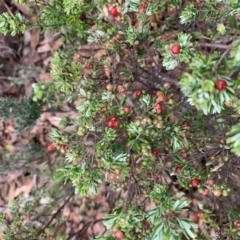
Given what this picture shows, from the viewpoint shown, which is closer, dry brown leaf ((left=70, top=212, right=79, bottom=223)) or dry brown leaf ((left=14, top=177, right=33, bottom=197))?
dry brown leaf ((left=70, top=212, right=79, bottom=223))

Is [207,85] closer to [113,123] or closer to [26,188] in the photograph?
[113,123]

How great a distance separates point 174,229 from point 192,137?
2.23 ft

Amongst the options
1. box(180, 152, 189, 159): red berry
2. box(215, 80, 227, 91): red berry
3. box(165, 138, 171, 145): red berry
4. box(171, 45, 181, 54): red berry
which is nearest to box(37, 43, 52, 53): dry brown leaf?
box(165, 138, 171, 145): red berry

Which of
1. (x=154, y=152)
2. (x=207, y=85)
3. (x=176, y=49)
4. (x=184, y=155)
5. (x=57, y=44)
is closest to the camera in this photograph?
(x=207, y=85)

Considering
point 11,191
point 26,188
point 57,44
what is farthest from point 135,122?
point 11,191

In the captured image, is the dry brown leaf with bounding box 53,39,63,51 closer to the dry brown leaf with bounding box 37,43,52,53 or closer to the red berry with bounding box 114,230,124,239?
the dry brown leaf with bounding box 37,43,52,53

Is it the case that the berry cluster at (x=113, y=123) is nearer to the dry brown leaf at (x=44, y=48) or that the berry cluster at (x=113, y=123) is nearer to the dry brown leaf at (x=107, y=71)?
the dry brown leaf at (x=107, y=71)

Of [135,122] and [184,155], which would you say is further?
[184,155]

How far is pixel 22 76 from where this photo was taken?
11.5 feet

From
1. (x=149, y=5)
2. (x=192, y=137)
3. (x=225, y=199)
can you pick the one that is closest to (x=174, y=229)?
(x=192, y=137)

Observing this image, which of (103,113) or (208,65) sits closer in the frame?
(208,65)

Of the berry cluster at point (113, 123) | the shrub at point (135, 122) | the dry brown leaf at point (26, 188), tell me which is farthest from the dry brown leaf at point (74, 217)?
the berry cluster at point (113, 123)

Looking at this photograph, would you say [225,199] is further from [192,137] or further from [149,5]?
[149,5]

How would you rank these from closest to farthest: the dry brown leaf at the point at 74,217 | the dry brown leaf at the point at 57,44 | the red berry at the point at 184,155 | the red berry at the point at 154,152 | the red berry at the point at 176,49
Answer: the red berry at the point at 176,49 < the red berry at the point at 154,152 < the red berry at the point at 184,155 < the dry brown leaf at the point at 74,217 < the dry brown leaf at the point at 57,44
